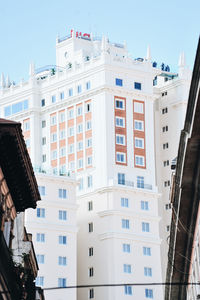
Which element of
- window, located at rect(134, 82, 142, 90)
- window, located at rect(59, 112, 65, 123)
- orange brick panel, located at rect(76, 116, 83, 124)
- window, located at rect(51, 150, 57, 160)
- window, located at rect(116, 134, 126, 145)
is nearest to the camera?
window, located at rect(116, 134, 126, 145)

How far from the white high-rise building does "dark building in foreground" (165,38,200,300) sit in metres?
97.6

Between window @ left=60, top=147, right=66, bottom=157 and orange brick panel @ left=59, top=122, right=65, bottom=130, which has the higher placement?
orange brick panel @ left=59, top=122, right=65, bottom=130

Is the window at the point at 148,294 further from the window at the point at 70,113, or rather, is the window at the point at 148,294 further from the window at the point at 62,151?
the window at the point at 70,113

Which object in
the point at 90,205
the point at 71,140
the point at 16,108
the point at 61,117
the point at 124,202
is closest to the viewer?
the point at 124,202

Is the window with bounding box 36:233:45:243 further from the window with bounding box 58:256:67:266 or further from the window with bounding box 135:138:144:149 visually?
the window with bounding box 135:138:144:149

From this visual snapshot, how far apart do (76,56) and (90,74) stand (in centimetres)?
1174

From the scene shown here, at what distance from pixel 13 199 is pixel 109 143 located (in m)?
128

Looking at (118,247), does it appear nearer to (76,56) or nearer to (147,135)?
(147,135)

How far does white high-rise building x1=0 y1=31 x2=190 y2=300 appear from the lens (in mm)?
156500

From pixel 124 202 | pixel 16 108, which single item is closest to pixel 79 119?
pixel 16 108

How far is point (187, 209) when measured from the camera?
39.4 metres

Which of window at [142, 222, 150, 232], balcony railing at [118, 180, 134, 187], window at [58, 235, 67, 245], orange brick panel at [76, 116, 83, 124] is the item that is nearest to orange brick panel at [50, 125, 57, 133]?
orange brick panel at [76, 116, 83, 124]

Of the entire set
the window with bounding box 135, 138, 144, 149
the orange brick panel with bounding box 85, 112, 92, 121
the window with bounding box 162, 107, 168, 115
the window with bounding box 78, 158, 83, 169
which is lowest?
the window with bounding box 78, 158, 83, 169

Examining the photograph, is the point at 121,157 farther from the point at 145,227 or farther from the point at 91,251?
the point at 91,251
